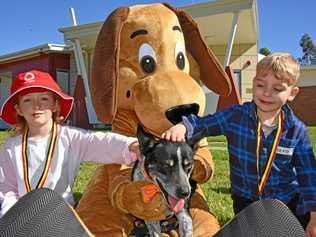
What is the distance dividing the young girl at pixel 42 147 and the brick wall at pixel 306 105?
875 inches

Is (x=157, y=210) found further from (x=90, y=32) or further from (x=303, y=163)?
(x=90, y=32)

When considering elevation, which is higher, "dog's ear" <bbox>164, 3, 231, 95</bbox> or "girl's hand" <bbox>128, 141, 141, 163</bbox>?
"dog's ear" <bbox>164, 3, 231, 95</bbox>

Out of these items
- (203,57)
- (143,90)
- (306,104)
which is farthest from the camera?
(306,104)

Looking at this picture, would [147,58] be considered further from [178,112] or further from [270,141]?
[270,141]

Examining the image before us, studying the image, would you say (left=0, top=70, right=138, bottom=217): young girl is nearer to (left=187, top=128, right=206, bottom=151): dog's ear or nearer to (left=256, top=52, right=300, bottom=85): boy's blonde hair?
(left=187, top=128, right=206, bottom=151): dog's ear

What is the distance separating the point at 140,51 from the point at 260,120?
3.45 ft

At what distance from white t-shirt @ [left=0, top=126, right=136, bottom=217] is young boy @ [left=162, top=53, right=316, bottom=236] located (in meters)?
0.52

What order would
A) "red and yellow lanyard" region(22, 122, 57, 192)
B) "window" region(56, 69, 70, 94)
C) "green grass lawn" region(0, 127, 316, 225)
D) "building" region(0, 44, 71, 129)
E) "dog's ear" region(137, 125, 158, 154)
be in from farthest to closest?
"window" region(56, 69, 70, 94) < "building" region(0, 44, 71, 129) < "green grass lawn" region(0, 127, 316, 225) < "red and yellow lanyard" region(22, 122, 57, 192) < "dog's ear" region(137, 125, 158, 154)

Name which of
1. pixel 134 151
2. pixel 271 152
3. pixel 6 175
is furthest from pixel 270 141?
pixel 6 175

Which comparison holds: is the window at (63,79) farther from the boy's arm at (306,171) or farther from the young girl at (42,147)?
the boy's arm at (306,171)

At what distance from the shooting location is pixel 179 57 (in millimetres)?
3619

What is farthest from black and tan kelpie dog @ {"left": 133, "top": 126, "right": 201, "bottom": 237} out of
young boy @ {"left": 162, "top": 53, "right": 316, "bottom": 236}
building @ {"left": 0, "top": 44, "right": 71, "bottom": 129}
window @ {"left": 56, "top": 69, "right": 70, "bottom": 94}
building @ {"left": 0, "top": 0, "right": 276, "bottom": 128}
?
window @ {"left": 56, "top": 69, "right": 70, "bottom": 94}

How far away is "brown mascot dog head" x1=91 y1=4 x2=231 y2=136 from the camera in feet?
10.7

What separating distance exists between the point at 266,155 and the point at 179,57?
1050 mm
